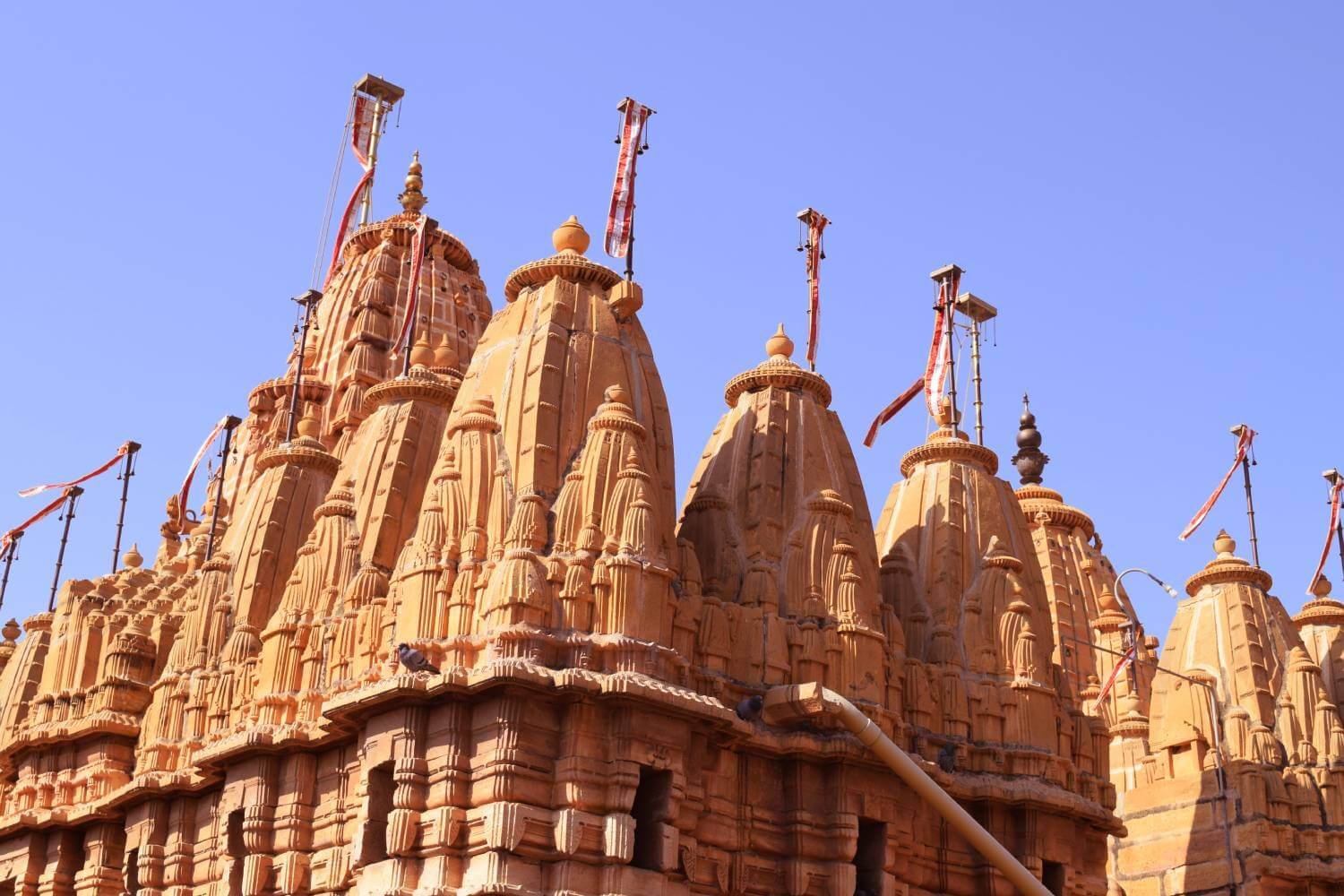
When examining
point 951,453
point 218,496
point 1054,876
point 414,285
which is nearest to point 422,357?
point 414,285

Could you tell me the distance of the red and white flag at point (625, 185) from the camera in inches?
1304

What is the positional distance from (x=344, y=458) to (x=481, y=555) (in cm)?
996

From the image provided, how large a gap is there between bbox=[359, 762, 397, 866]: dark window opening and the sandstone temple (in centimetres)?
5

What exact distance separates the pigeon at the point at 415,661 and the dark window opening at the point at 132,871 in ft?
31.6

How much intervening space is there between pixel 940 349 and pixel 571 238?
9.46 metres

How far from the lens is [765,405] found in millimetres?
33188

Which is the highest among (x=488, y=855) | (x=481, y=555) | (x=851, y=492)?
(x=851, y=492)

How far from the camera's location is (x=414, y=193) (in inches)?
2096

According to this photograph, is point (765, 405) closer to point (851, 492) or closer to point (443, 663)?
point (851, 492)

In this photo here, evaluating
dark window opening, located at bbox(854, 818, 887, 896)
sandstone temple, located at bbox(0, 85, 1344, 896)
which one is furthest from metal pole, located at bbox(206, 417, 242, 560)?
dark window opening, located at bbox(854, 818, 887, 896)

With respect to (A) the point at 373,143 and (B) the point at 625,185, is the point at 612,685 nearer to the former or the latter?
(B) the point at 625,185

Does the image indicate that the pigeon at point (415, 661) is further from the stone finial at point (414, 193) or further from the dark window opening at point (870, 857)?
the stone finial at point (414, 193)

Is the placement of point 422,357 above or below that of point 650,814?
above

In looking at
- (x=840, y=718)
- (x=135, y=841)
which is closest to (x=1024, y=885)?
(x=840, y=718)
